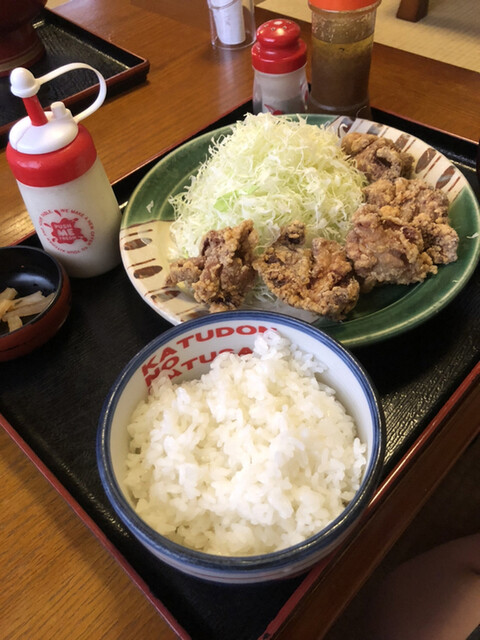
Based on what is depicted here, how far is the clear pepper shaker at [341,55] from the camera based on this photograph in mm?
1438

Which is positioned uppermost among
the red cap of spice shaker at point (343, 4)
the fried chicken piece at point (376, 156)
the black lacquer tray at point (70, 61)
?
the red cap of spice shaker at point (343, 4)

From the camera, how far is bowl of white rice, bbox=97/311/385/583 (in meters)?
0.68

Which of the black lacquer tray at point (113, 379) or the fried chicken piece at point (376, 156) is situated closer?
the black lacquer tray at point (113, 379)

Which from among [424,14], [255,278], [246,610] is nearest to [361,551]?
[246,610]

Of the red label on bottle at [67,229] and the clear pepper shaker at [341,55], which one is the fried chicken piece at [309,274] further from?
the clear pepper shaker at [341,55]

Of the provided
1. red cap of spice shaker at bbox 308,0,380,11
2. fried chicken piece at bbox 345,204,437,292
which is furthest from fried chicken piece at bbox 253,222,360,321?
red cap of spice shaker at bbox 308,0,380,11

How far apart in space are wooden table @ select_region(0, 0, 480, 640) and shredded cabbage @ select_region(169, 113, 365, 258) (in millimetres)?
417

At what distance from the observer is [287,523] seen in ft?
2.42

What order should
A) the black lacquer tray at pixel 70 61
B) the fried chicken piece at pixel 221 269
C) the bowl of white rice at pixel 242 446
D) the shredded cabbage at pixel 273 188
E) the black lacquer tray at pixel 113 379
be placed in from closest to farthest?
the bowl of white rice at pixel 242 446 → the black lacquer tray at pixel 113 379 → the fried chicken piece at pixel 221 269 → the shredded cabbage at pixel 273 188 → the black lacquer tray at pixel 70 61

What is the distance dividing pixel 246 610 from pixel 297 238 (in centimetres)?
79

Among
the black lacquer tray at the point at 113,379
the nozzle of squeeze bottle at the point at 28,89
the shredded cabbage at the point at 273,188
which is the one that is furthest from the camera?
the shredded cabbage at the point at 273,188

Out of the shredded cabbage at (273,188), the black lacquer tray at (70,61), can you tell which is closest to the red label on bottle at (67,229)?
the shredded cabbage at (273,188)

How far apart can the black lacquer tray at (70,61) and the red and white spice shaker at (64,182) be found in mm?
856

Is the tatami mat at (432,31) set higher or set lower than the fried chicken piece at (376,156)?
lower
